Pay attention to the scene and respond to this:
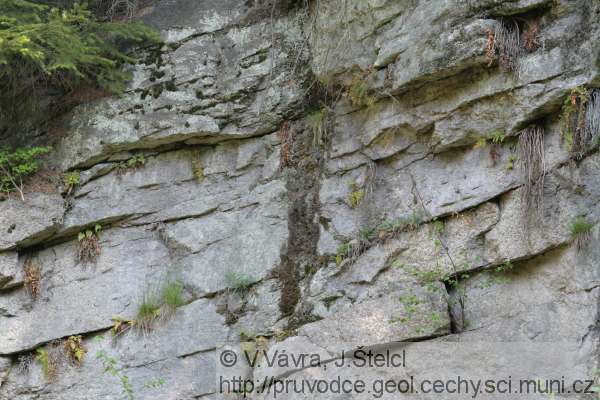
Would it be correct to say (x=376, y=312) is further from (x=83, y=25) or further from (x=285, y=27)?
(x=83, y=25)

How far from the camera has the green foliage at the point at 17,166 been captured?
7211mm

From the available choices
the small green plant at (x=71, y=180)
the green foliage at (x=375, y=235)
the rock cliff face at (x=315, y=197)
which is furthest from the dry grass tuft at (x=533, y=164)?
the small green plant at (x=71, y=180)

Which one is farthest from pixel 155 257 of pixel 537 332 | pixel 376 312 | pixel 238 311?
pixel 537 332

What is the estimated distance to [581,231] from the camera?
555cm

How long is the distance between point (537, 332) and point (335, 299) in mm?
1720

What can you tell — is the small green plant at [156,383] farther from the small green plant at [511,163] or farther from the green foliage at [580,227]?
the green foliage at [580,227]

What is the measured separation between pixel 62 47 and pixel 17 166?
1.49m

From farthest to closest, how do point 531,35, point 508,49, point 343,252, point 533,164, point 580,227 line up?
point 343,252 < point 531,35 < point 508,49 < point 533,164 < point 580,227

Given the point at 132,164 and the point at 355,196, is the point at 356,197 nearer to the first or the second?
the point at 355,196

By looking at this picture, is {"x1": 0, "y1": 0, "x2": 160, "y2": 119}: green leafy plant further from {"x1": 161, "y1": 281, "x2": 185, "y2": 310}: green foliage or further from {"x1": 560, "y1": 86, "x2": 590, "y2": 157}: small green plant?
{"x1": 560, "y1": 86, "x2": 590, "y2": 157}: small green plant

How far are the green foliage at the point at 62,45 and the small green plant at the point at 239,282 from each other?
234cm

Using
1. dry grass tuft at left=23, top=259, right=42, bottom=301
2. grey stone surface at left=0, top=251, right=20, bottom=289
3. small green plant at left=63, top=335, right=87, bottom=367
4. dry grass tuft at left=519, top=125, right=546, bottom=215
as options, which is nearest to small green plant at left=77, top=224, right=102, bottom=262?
dry grass tuft at left=23, top=259, right=42, bottom=301

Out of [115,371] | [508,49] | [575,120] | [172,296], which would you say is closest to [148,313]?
[172,296]

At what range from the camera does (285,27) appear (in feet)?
24.6
